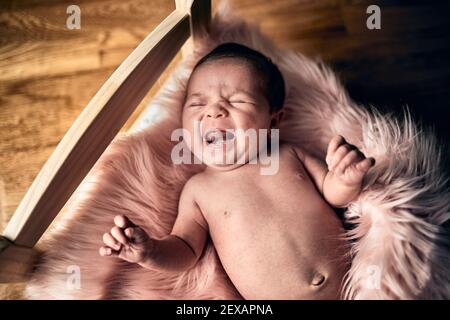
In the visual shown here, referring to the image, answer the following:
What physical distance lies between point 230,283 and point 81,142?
0.97 feet

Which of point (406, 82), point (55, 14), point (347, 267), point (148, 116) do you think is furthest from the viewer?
point (55, 14)

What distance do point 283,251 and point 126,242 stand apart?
0.21 metres

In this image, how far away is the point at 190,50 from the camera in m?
0.84

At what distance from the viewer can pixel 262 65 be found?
0.75 metres

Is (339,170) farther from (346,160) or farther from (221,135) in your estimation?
(221,135)

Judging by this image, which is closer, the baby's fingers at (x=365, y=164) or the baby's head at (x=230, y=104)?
the baby's fingers at (x=365, y=164)

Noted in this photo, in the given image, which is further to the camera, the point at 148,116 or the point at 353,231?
the point at 148,116

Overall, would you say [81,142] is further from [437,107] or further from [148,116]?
[437,107]

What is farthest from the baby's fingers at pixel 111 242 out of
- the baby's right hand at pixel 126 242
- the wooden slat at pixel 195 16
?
the wooden slat at pixel 195 16

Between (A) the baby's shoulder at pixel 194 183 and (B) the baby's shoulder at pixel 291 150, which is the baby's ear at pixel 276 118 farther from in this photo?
(A) the baby's shoulder at pixel 194 183

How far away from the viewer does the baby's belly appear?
0.65m

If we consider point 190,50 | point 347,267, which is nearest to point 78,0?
point 190,50

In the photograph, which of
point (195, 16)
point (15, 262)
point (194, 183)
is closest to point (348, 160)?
point (194, 183)

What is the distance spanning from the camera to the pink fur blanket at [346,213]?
651 mm
